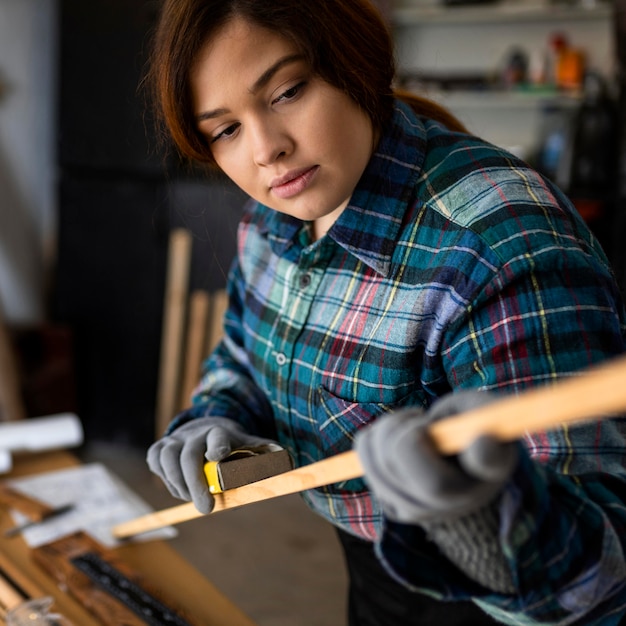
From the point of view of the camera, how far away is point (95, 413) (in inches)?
137

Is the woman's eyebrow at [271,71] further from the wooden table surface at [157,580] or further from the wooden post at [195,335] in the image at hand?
the wooden post at [195,335]

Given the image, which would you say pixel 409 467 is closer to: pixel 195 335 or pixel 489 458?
pixel 489 458

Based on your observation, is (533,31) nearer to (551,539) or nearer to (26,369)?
(26,369)

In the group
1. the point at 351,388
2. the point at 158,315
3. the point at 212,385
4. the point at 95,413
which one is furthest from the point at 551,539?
the point at 95,413

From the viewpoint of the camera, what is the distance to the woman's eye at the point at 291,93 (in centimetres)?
100

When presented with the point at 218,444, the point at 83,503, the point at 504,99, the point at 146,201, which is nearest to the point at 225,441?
the point at 218,444

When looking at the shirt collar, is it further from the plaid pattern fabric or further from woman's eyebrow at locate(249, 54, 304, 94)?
woman's eyebrow at locate(249, 54, 304, 94)

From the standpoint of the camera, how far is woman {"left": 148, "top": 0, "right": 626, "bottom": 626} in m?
0.72

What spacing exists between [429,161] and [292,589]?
6.31 ft

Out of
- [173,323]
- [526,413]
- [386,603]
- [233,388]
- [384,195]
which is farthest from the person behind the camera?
[173,323]

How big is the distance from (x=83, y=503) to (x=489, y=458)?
4.05 ft

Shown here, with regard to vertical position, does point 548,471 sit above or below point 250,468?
above

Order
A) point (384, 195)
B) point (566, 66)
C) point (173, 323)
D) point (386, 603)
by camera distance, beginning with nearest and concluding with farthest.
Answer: point (384, 195)
point (386, 603)
point (173, 323)
point (566, 66)

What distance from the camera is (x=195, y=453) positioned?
1145 millimetres
